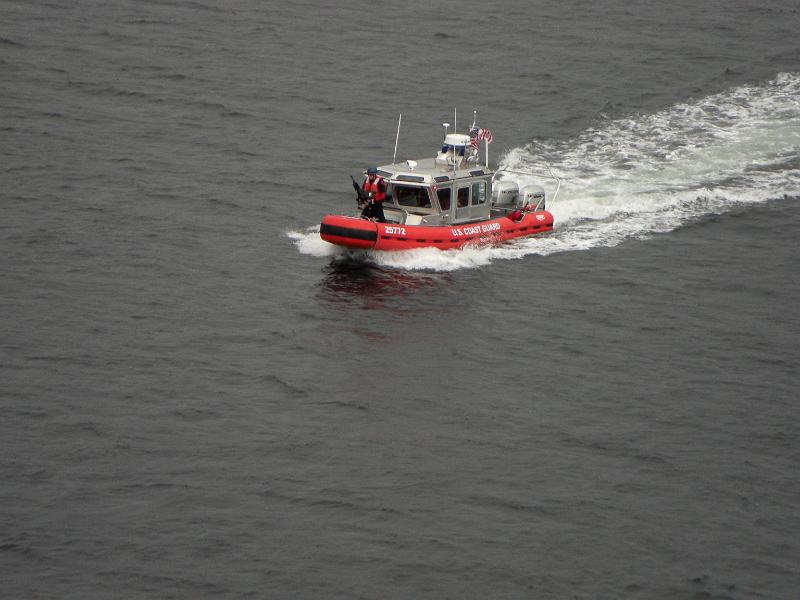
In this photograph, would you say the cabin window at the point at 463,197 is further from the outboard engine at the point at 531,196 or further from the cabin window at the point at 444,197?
the outboard engine at the point at 531,196

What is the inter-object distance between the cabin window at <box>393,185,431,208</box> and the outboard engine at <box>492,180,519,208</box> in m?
2.82

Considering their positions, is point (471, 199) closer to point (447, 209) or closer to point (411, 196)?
point (447, 209)

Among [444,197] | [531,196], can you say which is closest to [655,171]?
[531,196]

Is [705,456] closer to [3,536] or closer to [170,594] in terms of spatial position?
[170,594]

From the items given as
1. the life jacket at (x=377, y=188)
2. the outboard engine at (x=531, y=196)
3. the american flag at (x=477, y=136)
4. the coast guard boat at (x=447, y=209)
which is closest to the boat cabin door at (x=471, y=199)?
A: the coast guard boat at (x=447, y=209)

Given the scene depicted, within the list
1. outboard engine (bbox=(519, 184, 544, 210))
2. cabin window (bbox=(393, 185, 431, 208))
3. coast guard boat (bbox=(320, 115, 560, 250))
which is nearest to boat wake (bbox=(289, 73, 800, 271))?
coast guard boat (bbox=(320, 115, 560, 250))

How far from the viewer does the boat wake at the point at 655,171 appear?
38938 millimetres

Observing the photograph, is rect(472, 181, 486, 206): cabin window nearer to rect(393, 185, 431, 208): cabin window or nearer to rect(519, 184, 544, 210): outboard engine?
rect(393, 185, 431, 208): cabin window

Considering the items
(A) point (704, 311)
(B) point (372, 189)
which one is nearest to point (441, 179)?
(B) point (372, 189)

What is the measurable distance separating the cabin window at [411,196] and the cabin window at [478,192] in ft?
4.99

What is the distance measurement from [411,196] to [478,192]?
2.15 m

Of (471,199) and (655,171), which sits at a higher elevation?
(655,171)

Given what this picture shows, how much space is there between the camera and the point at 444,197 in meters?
38.6

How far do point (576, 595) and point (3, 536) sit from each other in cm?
1041
